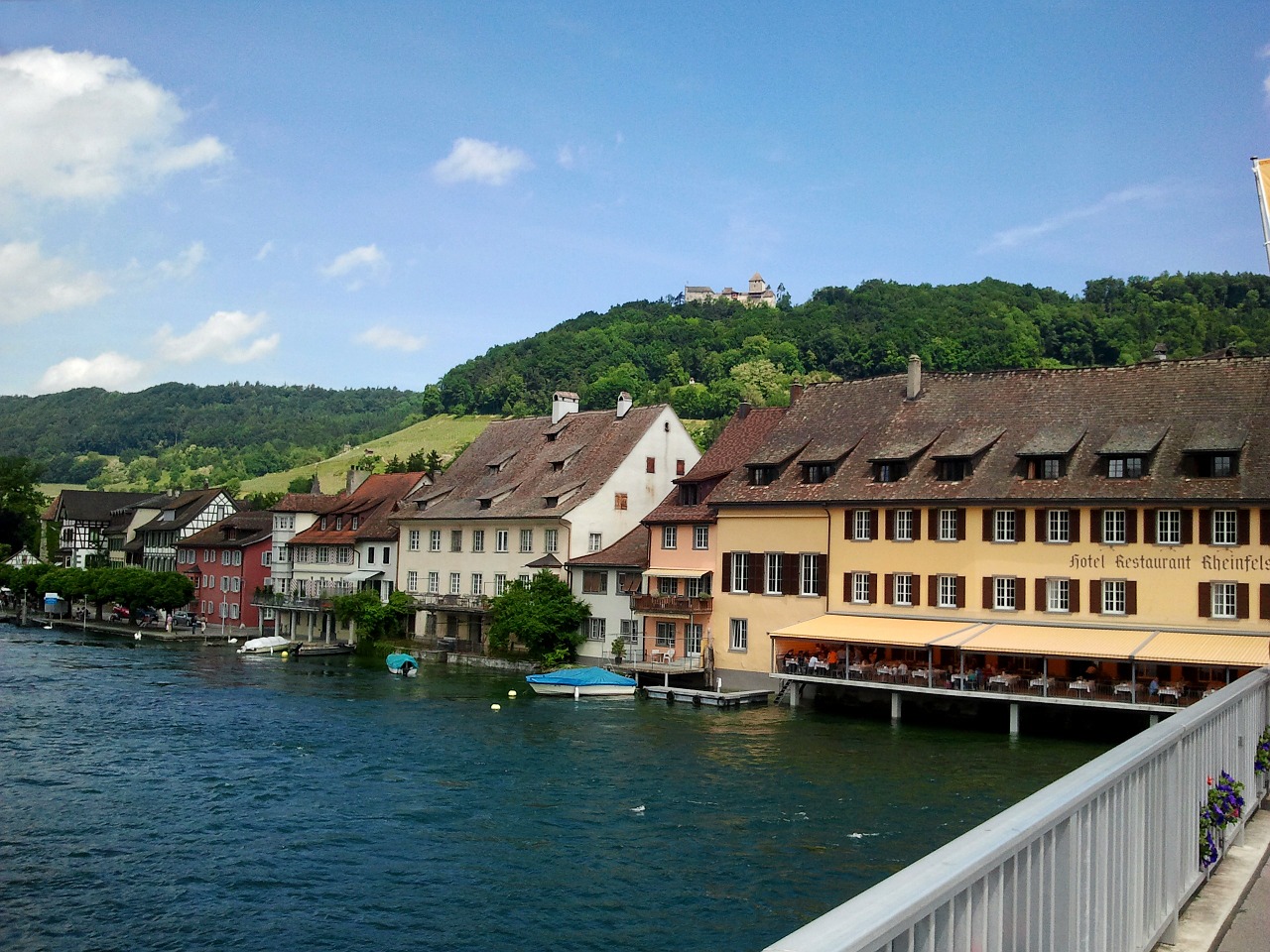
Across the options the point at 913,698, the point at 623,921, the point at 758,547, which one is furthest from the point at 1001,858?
the point at 758,547

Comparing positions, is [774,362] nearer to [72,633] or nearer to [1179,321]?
[1179,321]

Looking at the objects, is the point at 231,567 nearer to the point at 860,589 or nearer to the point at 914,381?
the point at 860,589

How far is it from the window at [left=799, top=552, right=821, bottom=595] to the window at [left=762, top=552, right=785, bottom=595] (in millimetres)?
1038

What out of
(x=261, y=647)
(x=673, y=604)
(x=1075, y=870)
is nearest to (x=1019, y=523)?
(x=673, y=604)

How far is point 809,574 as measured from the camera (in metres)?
47.8

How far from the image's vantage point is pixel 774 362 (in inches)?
5487

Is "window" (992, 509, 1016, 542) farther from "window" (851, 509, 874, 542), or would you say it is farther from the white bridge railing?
the white bridge railing

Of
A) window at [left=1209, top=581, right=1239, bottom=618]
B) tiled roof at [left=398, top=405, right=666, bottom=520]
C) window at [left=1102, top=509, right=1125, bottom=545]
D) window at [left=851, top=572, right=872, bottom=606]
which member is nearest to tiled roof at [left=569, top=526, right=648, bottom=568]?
tiled roof at [left=398, top=405, right=666, bottom=520]

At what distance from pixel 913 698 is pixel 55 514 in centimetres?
10901

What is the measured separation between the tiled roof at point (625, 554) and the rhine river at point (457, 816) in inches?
413

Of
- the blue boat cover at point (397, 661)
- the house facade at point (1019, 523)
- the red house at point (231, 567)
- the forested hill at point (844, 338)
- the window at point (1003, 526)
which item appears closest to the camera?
the house facade at point (1019, 523)

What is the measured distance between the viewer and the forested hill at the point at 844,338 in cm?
10462

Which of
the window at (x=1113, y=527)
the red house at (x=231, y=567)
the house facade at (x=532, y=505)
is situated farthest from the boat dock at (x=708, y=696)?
the red house at (x=231, y=567)

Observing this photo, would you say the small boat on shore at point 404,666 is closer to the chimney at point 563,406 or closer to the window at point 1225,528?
the chimney at point 563,406
